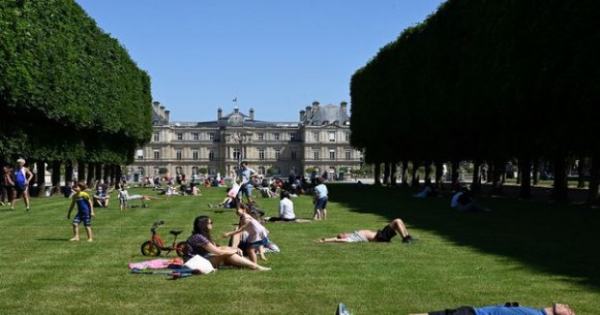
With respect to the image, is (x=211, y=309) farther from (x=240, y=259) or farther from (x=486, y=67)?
(x=486, y=67)

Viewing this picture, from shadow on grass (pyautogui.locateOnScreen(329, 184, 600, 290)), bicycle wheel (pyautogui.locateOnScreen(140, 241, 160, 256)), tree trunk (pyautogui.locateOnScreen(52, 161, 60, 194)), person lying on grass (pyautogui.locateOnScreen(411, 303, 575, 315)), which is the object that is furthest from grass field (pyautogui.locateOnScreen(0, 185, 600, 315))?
tree trunk (pyautogui.locateOnScreen(52, 161, 60, 194))

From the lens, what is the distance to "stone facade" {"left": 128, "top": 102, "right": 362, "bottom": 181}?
6225 inches

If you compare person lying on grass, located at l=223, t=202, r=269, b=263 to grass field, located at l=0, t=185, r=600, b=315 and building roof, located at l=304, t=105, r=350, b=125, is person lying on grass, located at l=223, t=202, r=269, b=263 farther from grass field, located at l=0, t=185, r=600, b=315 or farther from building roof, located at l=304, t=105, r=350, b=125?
building roof, located at l=304, t=105, r=350, b=125

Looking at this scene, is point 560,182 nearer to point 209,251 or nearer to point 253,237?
point 253,237

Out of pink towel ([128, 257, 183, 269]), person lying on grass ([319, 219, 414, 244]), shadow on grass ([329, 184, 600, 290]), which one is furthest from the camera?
person lying on grass ([319, 219, 414, 244])

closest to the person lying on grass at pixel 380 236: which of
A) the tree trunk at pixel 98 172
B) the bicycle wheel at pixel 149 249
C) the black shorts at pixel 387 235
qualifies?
the black shorts at pixel 387 235

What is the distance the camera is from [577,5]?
94.7 ft

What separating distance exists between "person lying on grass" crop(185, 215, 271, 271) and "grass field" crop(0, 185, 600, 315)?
327mm

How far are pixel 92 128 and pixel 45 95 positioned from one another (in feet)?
39.1

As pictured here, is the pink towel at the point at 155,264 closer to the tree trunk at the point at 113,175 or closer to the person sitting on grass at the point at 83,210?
the person sitting on grass at the point at 83,210

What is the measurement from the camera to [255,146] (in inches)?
6383

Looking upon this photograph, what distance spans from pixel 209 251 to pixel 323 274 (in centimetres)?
208

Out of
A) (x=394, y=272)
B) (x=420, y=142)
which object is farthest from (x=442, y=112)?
(x=394, y=272)

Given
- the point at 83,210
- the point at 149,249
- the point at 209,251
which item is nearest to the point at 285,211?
the point at 83,210
